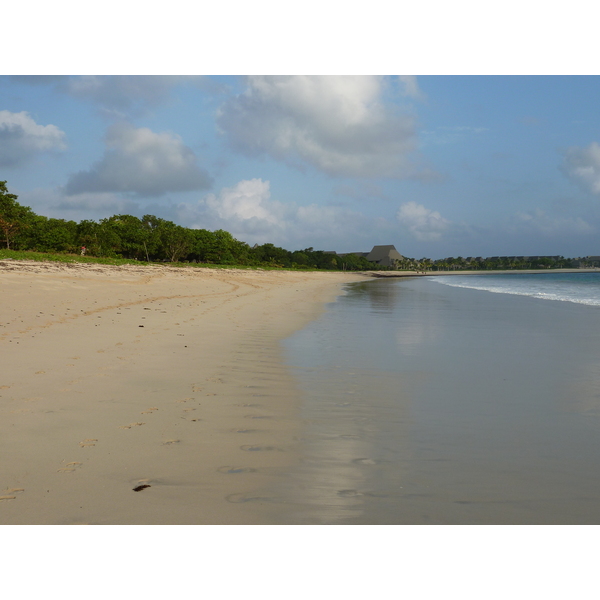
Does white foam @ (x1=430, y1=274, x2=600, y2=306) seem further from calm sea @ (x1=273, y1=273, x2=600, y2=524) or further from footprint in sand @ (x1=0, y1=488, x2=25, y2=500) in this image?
footprint in sand @ (x1=0, y1=488, x2=25, y2=500)

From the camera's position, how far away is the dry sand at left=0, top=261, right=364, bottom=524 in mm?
3186

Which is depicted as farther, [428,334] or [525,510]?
[428,334]

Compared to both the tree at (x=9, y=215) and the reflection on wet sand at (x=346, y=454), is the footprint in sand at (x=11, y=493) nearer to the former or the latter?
the reflection on wet sand at (x=346, y=454)

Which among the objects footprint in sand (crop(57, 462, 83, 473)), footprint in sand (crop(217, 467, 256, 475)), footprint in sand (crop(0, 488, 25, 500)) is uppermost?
footprint in sand (crop(57, 462, 83, 473))

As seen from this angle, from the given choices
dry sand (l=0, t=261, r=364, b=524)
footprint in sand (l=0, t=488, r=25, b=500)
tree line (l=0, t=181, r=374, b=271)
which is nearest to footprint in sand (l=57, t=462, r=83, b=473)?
dry sand (l=0, t=261, r=364, b=524)

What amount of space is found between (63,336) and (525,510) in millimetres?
8449

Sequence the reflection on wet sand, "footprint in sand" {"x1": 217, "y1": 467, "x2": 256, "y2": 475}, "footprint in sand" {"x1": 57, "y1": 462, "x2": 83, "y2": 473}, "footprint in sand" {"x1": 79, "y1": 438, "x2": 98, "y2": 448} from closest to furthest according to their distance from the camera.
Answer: the reflection on wet sand < "footprint in sand" {"x1": 57, "y1": 462, "x2": 83, "y2": 473} < "footprint in sand" {"x1": 217, "y1": 467, "x2": 256, "y2": 475} < "footprint in sand" {"x1": 79, "y1": 438, "x2": 98, "y2": 448}

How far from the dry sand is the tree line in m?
45.3

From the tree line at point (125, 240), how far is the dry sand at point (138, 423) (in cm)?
4528

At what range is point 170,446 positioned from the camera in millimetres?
4141

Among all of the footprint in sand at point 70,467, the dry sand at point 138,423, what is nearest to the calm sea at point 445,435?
the dry sand at point 138,423

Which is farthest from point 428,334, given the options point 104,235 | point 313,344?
point 104,235

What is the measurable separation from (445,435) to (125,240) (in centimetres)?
7646
